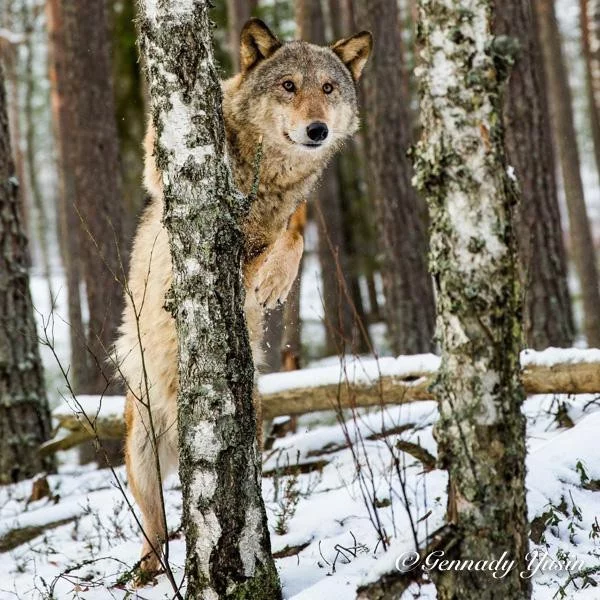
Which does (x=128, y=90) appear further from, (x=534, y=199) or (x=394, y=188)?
(x=534, y=199)

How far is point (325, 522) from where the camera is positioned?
4.44m

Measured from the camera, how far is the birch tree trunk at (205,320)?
10.5 feet

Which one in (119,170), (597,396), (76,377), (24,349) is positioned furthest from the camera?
(76,377)

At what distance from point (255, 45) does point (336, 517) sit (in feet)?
11.1

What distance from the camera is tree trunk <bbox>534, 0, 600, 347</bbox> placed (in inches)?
511

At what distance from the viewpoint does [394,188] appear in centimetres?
979

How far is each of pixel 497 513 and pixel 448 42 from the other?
5.57ft

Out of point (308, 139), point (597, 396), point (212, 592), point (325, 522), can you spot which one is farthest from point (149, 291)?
point (597, 396)

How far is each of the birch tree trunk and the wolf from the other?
4.05ft

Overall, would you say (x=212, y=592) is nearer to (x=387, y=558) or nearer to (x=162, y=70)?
(x=387, y=558)

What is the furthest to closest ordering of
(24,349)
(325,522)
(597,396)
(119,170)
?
(119,170) < (24,349) < (597,396) < (325,522)

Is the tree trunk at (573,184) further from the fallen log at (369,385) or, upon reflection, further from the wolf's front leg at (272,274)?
the wolf's front leg at (272,274)

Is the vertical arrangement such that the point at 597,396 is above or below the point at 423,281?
below

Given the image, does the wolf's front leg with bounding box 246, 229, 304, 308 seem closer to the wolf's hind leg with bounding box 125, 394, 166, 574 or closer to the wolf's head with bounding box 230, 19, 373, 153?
the wolf's head with bounding box 230, 19, 373, 153
